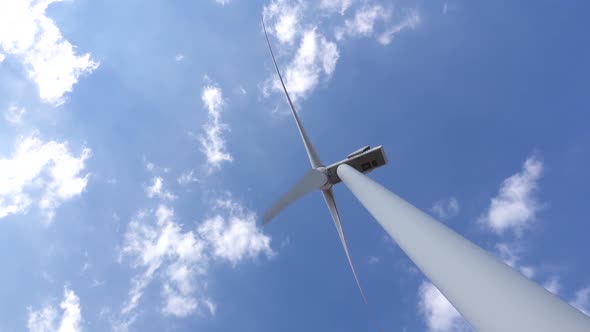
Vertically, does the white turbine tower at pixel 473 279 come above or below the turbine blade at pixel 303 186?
below

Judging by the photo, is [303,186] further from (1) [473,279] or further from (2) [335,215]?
(1) [473,279]

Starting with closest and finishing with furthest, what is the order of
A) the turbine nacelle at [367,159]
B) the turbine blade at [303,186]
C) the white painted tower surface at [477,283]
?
the white painted tower surface at [477,283] < the turbine blade at [303,186] < the turbine nacelle at [367,159]

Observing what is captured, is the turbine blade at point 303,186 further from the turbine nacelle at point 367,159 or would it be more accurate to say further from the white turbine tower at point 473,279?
the white turbine tower at point 473,279

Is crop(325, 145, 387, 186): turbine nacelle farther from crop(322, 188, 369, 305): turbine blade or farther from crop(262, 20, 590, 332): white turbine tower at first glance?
crop(262, 20, 590, 332): white turbine tower

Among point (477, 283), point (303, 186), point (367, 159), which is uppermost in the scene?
point (367, 159)

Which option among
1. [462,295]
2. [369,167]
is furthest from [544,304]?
[369,167]

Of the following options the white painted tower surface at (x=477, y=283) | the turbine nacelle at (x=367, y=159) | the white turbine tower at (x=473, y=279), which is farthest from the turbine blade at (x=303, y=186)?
the white painted tower surface at (x=477, y=283)

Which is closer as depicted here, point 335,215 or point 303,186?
point 303,186

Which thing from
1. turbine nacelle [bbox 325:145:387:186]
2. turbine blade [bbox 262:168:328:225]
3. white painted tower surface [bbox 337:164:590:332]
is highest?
turbine nacelle [bbox 325:145:387:186]

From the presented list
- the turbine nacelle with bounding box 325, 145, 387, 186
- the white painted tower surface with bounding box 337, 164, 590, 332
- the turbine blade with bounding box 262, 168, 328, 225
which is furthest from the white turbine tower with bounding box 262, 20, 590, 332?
the turbine nacelle with bounding box 325, 145, 387, 186

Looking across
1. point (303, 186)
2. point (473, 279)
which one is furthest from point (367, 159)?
point (473, 279)

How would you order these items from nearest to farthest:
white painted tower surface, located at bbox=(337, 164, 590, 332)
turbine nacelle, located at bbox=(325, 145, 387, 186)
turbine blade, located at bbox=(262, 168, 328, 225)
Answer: white painted tower surface, located at bbox=(337, 164, 590, 332) → turbine blade, located at bbox=(262, 168, 328, 225) → turbine nacelle, located at bbox=(325, 145, 387, 186)

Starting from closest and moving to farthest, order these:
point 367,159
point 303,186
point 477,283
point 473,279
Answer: point 477,283 < point 473,279 < point 303,186 < point 367,159

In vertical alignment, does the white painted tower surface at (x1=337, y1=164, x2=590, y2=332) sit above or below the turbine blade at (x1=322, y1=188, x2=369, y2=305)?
below
